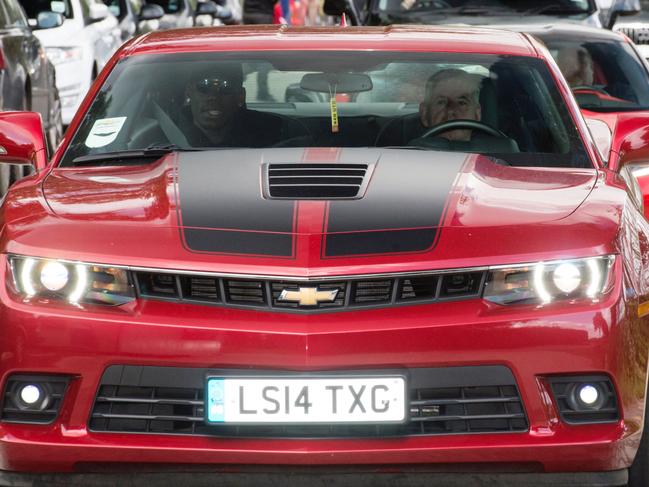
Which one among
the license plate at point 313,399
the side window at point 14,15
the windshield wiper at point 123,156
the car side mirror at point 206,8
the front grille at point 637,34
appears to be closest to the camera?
the license plate at point 313,399

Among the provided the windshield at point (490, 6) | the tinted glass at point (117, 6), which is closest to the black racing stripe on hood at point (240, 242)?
the windshield at point (490, 6)

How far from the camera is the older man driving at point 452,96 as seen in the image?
5.97m

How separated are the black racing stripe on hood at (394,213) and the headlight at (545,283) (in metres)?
0.20

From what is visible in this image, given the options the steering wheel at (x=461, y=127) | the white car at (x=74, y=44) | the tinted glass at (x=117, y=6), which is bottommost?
the tinted glass at (x=117, y=6)

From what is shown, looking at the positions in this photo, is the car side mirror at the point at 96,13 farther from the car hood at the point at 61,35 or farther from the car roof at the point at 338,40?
the car roof at the point at 338,40

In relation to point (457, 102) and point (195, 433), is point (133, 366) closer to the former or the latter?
point (195, 433)

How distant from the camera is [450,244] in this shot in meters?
4.25

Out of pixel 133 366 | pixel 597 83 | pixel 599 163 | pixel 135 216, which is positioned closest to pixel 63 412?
pixel 133 366

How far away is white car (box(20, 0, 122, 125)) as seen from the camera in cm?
1650

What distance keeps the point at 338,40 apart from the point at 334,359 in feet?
7.06

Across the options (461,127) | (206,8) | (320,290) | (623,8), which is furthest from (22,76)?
(206,8)

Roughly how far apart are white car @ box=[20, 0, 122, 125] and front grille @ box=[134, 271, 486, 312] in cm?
1228

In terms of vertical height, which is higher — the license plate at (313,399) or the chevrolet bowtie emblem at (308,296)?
the chevrolet bowtie emblem at (308,296)

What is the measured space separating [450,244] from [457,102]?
71.4 inches
